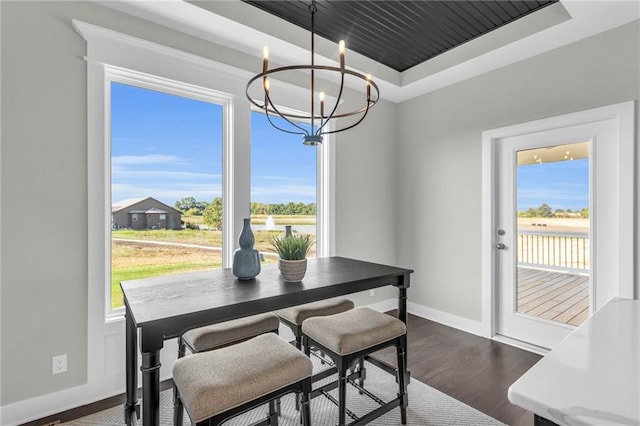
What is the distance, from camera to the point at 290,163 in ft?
10.9

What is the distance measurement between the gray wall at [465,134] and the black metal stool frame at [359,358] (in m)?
1.81

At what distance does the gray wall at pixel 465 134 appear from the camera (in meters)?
2.54

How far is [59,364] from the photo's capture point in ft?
6.77

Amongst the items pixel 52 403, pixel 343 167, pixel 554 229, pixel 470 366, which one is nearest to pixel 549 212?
pixel 554 229

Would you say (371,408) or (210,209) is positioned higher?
(210,209)

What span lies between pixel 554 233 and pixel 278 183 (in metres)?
2.58

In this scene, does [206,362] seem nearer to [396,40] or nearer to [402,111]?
[396,40]

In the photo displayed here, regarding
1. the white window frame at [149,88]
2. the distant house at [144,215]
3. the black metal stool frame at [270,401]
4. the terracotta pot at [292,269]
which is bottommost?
the black metal stool frame at [270,401]

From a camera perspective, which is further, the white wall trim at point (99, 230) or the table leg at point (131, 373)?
the white wall trim at point (99, 230)

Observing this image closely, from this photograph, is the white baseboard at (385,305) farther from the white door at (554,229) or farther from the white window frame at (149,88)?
the white window frame at (149,88)

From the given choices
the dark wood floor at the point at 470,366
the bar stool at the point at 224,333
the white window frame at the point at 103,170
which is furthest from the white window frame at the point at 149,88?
the dark wood floor at the point at 470,366

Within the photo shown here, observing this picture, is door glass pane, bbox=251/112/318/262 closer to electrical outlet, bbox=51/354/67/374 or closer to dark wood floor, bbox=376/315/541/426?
dark wood floor, bbox=376/315/541/426

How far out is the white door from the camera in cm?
258

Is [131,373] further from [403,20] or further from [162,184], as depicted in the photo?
[403,20]
